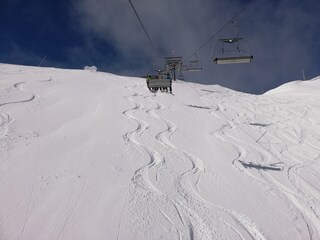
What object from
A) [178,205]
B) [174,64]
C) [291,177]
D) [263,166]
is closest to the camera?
[178,205]

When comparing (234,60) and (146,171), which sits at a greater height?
(234,60)

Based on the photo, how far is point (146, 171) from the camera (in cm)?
630

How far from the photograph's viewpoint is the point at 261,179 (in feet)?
22.2

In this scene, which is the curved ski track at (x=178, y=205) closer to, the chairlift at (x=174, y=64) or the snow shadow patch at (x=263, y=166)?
the snow shadow patch at (x=263, y=166)

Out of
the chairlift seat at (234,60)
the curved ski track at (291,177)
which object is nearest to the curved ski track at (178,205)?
the curved ski track at (291,177)

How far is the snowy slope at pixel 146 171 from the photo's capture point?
4.68m

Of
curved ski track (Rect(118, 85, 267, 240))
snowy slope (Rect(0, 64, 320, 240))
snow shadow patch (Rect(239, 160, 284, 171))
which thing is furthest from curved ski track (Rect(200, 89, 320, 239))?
curved ski track (Rect(118, 85, 267, 240))

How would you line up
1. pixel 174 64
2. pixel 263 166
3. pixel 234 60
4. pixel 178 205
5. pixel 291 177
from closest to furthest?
pixel 178 205, pixel 291 177, pixel 263 166, pixel 234 60, pixel 174 64

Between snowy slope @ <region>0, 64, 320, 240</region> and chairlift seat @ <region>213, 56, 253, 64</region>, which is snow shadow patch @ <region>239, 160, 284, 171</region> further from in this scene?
chairlift seat @ <region>213, 56, 253, 64</region>

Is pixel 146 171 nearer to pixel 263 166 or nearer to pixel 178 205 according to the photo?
pixel 178 205

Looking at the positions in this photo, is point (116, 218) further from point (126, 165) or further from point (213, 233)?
point (126, 165)

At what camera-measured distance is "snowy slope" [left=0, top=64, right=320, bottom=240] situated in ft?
15.3

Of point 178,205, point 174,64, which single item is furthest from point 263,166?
point 174,64

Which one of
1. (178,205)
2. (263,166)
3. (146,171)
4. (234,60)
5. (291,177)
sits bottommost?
(178,205)
